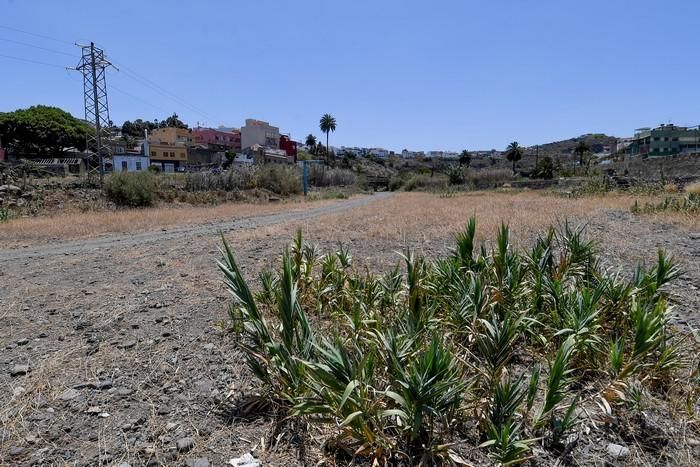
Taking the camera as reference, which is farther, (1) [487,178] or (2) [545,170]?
(2) [545,170]

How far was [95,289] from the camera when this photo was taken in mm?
5227

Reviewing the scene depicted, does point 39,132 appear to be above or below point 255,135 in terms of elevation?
below

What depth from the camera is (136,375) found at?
2982 millimetres

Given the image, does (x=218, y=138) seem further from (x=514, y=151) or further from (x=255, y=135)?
(x=514, y=151)

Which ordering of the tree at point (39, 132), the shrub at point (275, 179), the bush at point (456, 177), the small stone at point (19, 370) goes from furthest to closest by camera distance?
the bush at point (456, 177), the tree at point (39, 132), the shrub at point (275, 179), the small stone at point (19, 370)

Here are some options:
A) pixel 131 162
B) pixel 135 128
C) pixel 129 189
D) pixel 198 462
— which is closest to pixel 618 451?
pixel 198 462

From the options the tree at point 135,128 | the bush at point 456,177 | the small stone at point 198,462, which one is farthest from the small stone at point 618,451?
the tree at point 135,128

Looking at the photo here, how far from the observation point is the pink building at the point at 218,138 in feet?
303

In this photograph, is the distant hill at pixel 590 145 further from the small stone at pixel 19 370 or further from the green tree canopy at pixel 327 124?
the small stone at pixel 19 370

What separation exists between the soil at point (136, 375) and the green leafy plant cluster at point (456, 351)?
221 millimetres

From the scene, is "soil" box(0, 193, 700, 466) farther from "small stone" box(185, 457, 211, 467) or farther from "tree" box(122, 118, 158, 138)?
"tree" box(122, 118, 158, 138)

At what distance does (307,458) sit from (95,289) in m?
4.30

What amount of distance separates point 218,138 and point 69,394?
10071cm

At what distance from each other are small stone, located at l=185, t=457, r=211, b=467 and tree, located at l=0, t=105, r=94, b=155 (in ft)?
233
